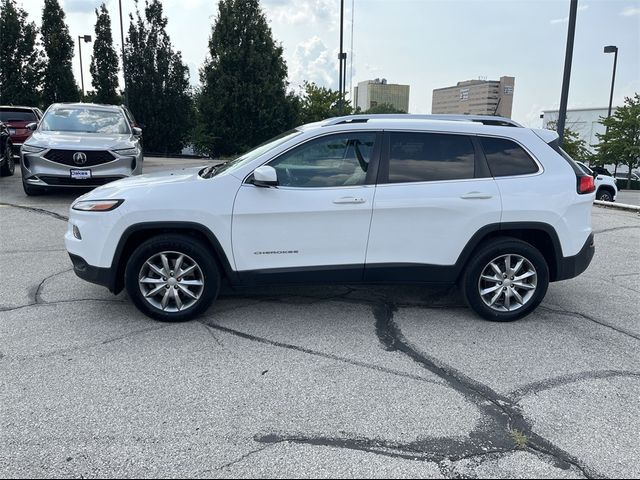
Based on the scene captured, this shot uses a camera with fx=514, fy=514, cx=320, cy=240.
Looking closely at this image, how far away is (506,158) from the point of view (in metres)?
4.49

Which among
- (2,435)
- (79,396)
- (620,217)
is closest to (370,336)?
(79,396)

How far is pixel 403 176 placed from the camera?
14.4 feet

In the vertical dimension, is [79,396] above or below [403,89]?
below

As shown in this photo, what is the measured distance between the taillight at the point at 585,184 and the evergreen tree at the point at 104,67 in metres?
32.6

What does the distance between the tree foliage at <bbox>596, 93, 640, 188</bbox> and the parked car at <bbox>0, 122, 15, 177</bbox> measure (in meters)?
32.4

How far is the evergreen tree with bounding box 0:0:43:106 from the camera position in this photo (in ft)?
94.8

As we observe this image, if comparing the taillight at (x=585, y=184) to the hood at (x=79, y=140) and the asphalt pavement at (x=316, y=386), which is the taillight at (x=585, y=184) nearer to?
the asphalt pavement at (x=316, y=386)

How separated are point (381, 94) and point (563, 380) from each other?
66287mm

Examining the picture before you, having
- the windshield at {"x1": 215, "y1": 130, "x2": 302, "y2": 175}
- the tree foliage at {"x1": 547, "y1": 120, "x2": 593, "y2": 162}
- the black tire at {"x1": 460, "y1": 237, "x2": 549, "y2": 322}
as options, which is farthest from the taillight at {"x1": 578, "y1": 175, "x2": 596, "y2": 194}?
the tree foliage at {"x1": 547, "y1": 120, "x2": 593, "y2": 162}

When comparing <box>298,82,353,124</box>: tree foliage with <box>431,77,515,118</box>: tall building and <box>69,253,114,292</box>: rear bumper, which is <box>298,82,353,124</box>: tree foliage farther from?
<box>69,253,114,292</box>: rear bumper

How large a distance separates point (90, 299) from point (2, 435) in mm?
2210

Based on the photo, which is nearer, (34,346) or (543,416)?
(543,416)

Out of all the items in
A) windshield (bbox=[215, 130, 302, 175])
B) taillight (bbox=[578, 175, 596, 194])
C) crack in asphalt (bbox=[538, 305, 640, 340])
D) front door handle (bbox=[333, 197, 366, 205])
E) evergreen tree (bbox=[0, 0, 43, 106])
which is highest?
evergreen tree (bbox=[0, 0, 43, 106])

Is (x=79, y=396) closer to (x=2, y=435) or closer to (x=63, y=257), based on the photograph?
(x=2, y=435)
